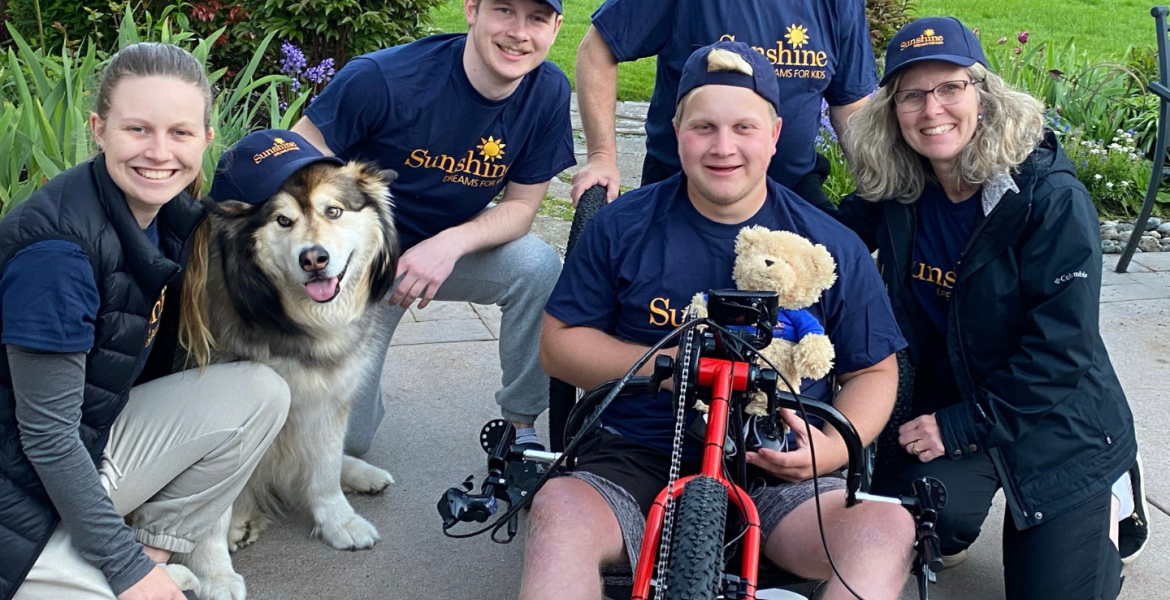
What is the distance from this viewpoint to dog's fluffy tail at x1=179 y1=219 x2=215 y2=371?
2.52 metres

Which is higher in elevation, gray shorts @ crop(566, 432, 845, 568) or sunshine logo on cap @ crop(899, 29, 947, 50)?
sunshine logo on cap @ crop(899, 29, 947, 50)

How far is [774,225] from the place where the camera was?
2.50 meters

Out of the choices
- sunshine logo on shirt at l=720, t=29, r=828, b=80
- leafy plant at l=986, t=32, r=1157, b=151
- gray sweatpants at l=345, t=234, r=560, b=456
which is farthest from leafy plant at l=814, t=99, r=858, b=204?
gray sweatpants at l=345, t=234, r=560, b=456

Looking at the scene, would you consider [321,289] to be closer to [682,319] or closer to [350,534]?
[350,534]

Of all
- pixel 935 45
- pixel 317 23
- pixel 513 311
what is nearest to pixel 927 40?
pixel 935 45

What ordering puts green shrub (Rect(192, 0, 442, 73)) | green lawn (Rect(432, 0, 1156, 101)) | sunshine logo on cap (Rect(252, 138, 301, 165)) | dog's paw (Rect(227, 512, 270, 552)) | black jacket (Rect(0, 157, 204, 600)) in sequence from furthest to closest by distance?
1. green lawn (Rect(432, 0, 1156, 101))
2. green shrub (Rect(192, 0, 442, 73))
3. dog's paw (Rect(227, 512, 270, 552))
4. sunshine logo on cap (Rect(252, 138, 301, 165))
5. black jacket (Rect(0, 157, 204, 600))

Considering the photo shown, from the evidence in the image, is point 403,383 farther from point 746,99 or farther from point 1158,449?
point 1158,449

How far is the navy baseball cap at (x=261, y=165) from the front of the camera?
2584 mm

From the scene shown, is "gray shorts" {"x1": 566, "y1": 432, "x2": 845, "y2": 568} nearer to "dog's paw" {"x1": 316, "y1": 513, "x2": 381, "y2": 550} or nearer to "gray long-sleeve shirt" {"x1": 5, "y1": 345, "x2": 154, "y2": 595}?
"dog's paw" {"x1": 316, "y1": 513, "x2": 381, "y2": 550}

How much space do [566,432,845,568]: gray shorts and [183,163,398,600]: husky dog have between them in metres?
0.83

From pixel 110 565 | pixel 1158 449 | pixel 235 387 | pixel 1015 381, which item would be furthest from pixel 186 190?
pixel 1158 449

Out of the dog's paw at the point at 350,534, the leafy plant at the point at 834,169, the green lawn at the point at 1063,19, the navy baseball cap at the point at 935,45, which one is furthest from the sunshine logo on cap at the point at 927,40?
the green lawn at the point at 1063,19

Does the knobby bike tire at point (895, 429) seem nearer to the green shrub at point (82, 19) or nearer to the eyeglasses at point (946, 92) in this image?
the eyeglasses at point (946, 92)

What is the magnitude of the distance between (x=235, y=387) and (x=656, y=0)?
186 centimetres
